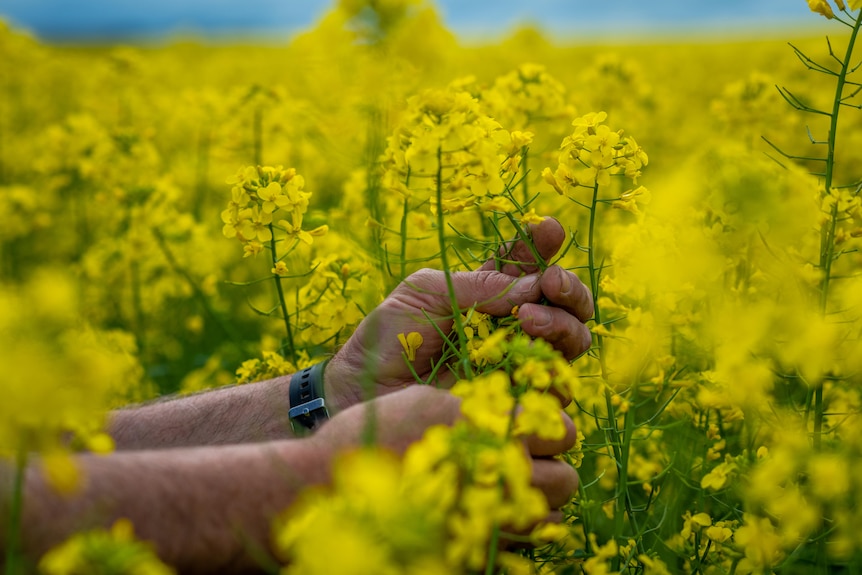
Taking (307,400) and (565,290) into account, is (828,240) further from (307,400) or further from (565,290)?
(307,400)

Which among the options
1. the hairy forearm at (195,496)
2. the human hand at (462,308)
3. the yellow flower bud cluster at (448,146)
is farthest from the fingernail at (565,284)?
the hairy forearm at (195,496)

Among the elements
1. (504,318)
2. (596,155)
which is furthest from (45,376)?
(596,155)

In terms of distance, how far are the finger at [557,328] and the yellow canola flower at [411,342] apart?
0.20m

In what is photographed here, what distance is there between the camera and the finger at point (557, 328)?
1648 millimetres

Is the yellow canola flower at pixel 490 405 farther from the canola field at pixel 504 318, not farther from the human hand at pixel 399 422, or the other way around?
the human hand at pixel 399 422

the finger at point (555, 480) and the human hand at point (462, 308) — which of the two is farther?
the human hand at point (462, 308)

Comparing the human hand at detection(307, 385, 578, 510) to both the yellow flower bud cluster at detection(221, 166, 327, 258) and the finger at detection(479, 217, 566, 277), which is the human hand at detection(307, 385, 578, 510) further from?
the yellow flower bud cluster at detection(221, 166, 327, 258)

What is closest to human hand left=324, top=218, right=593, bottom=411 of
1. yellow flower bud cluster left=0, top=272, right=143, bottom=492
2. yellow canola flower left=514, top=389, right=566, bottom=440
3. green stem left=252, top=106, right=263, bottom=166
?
yellow canola flower left=514, top=389, right=566, bottom=440

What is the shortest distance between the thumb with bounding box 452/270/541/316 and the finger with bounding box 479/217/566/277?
0.13ft

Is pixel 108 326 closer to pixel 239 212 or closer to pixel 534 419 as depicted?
pixel 239 212

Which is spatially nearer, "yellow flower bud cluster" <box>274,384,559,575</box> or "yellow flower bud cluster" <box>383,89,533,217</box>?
"yellow flower bud cluster" <box>274,384,559,575</box>

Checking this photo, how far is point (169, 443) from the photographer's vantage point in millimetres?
1962

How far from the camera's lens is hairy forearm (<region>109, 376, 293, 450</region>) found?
75.7 inches

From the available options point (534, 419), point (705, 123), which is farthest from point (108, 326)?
point (705, 123)
